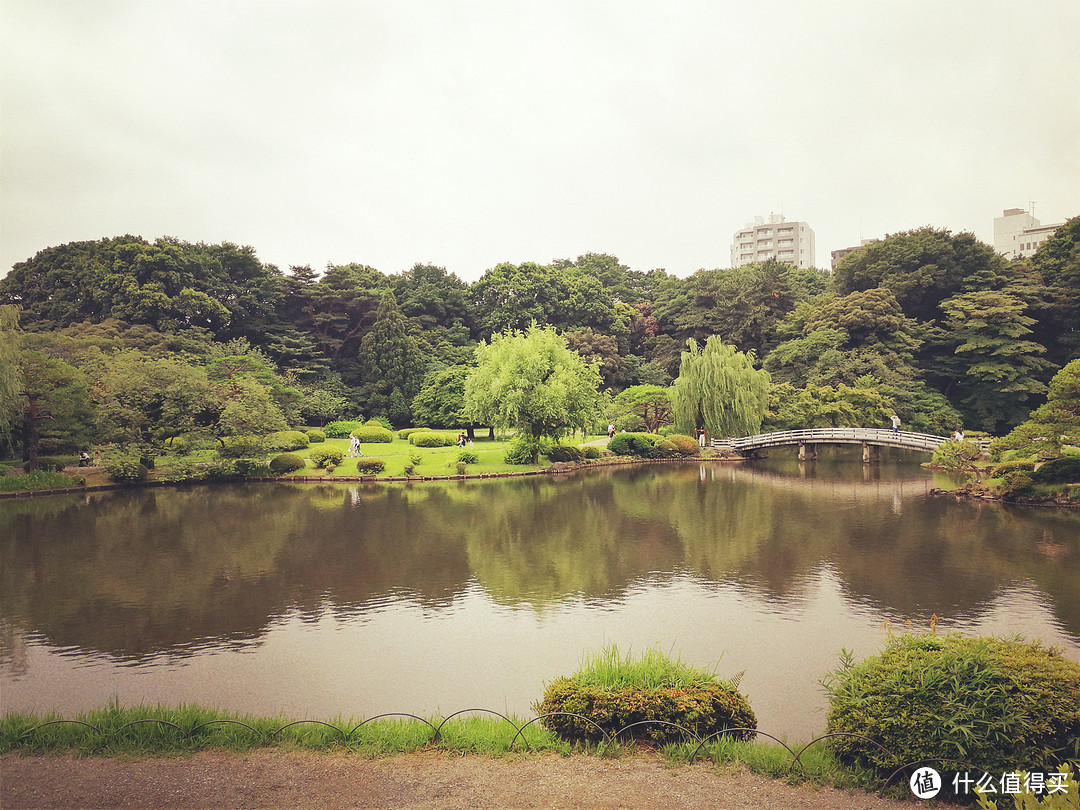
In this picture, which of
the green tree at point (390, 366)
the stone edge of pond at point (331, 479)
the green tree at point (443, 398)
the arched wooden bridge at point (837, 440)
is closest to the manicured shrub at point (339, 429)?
the green tree at point (443, 398)

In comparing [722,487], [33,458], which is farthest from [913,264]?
[33,458]

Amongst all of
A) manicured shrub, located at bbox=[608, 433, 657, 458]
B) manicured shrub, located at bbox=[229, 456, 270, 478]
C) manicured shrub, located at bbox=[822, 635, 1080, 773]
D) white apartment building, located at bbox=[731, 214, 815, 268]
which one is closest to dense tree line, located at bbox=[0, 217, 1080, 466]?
manicured shrub, located at bbox=[229, 456, 270, 478]

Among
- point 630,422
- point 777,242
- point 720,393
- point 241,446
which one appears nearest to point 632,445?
point 630,422

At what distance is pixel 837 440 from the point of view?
3347 cm

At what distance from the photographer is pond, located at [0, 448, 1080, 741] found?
8.79m

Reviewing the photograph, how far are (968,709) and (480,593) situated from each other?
8.81 m

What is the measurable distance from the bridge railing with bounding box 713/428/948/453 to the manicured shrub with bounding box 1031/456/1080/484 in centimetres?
884

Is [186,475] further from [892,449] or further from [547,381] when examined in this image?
[892,449]

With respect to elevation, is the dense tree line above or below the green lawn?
above

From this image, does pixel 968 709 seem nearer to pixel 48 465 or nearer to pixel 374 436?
pixel 48 465

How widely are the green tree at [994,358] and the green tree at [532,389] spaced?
85.1ft

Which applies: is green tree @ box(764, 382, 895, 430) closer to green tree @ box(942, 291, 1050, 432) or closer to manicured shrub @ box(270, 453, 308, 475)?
green tree @ box(942, 291, 1050, 432)

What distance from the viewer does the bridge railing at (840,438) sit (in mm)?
31000

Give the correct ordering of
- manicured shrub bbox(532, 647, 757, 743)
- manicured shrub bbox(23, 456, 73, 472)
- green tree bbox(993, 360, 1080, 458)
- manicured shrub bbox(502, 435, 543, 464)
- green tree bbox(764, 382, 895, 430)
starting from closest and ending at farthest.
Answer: manicured shrub bbox(532, 647, 757, 743)
green tree bbox(993, 360, 1080, 458)
manicured shrub bbox(23, 456, 73, 472)
manicured shrub bbox(502, 435, 543, 464)
green tree bbox(764, 382, 895, 430)
